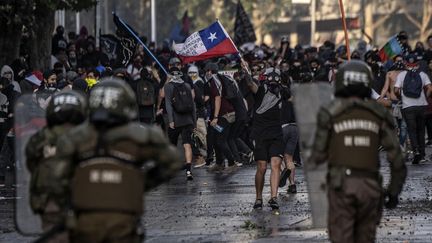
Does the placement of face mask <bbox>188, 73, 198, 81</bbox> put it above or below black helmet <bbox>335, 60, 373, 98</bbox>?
above

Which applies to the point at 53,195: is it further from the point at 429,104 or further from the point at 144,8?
the point at 144,8

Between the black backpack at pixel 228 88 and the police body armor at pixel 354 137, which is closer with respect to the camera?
the police body armor at pixel 354 137

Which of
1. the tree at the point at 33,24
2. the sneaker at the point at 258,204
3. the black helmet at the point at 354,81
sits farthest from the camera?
the tree at the point at 33,24

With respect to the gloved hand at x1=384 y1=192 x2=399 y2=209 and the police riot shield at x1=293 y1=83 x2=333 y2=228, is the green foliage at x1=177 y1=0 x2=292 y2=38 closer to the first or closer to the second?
the police riot shield at x1=293 y1=83 x2=333 y2=228

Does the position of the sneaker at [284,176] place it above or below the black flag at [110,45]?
below

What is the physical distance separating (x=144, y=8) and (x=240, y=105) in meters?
68.5

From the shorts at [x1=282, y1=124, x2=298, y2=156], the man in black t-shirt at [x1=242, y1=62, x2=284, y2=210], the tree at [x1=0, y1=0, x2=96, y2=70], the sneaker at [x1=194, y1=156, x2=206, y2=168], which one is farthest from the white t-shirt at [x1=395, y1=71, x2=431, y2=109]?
the tree at [x1=0, y1=0, x2=96, y2=70]

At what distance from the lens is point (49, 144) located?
9.52 m

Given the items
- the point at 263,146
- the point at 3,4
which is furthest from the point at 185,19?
the point at 263,146

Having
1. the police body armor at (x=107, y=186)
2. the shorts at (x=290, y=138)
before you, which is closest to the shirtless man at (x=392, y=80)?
the shorts at (x=290, y=138)

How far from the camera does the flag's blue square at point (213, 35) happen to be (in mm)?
21578

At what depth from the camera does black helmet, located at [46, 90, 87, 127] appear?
947 centimetres

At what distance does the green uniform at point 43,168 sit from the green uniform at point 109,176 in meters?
0.88

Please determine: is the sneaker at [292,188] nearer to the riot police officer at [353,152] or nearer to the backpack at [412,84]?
the backpack at [412,84]
